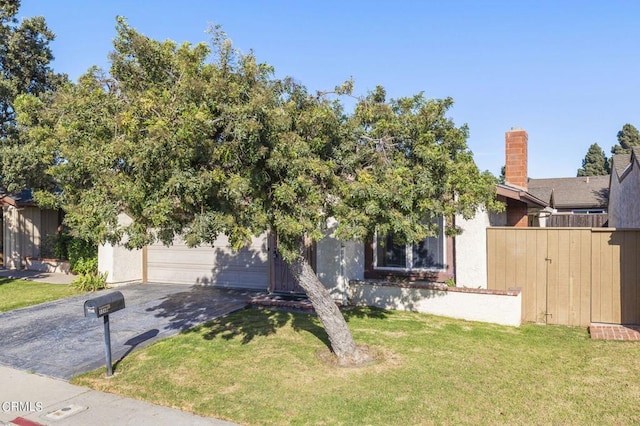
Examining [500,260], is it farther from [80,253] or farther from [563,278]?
[80,253]

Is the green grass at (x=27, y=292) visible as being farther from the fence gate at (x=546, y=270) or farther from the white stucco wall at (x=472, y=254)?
the fence gate at (x=546, y=270)

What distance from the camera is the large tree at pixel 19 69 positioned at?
13500 millimetres

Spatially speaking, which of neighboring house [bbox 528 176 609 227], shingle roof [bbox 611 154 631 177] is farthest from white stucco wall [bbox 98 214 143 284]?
neighboring house [bbox 528 176 609 227]

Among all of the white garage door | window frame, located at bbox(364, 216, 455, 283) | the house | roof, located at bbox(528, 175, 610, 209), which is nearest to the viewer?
the house

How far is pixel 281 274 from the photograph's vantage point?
11.6 m

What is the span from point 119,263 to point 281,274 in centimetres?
566

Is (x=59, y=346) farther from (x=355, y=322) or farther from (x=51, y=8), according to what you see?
(x=51, y=8)

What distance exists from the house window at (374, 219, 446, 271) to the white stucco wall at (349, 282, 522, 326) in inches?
26.3

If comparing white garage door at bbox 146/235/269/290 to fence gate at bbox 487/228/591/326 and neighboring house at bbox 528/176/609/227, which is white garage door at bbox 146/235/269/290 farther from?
neighboring house at bbox 528/176/609/227

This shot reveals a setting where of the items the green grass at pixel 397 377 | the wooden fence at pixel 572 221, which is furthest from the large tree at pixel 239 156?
the wooden fence at pixel 572 221

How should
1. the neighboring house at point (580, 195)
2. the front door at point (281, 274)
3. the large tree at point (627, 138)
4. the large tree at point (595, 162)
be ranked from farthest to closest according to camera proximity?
the large tree at point (595, 162), the large tree at point (627, 138), the neighboring house at point (580, 195), the front door at point (281, 274)

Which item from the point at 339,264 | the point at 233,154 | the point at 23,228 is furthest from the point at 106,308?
the point at 23,228

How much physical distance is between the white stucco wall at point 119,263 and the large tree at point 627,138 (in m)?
52.7

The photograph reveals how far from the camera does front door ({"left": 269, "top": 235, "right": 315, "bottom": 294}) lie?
11.3m
